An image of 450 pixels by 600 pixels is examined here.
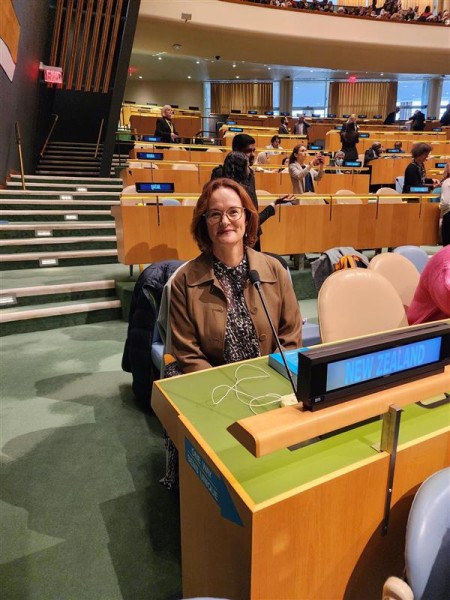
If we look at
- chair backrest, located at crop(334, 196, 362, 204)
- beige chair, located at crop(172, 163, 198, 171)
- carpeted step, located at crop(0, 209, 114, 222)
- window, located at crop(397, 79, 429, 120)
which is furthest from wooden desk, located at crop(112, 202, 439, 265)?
window, located at crop(397, 79, 429, 120)

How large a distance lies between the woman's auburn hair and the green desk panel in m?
0.63

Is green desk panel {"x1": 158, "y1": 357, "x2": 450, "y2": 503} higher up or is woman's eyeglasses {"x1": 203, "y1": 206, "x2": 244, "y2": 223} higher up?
woman's eyeglasses {"x1": 203, "y1": 206, "x2": 244, "y2": 223}

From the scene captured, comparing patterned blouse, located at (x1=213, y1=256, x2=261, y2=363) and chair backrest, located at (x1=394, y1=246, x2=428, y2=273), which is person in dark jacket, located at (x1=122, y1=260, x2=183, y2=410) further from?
chair backrest, located at (x1=394, y1=246, x2=428, y2=273)

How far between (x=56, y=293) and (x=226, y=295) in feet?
8.76

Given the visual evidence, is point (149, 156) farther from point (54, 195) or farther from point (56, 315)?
point (56, 315)

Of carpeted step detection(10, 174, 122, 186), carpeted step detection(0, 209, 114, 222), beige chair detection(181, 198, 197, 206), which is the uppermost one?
carpeted step detection(10, 174, 122, 186)

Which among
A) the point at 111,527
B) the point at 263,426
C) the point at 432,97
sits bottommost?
the point at 111,527

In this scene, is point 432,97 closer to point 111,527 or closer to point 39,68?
point 39,68

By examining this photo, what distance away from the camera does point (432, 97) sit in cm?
1731

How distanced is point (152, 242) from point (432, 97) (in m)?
18.0

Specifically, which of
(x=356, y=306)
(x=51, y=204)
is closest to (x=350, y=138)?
(x=51, y=204)

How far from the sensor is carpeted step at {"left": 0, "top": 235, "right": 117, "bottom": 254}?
176 inches

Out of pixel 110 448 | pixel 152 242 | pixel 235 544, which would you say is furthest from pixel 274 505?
pixel 152 242

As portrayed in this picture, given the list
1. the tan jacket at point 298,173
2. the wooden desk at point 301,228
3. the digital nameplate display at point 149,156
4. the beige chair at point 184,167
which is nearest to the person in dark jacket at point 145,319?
the wooden desk at point 301,228
